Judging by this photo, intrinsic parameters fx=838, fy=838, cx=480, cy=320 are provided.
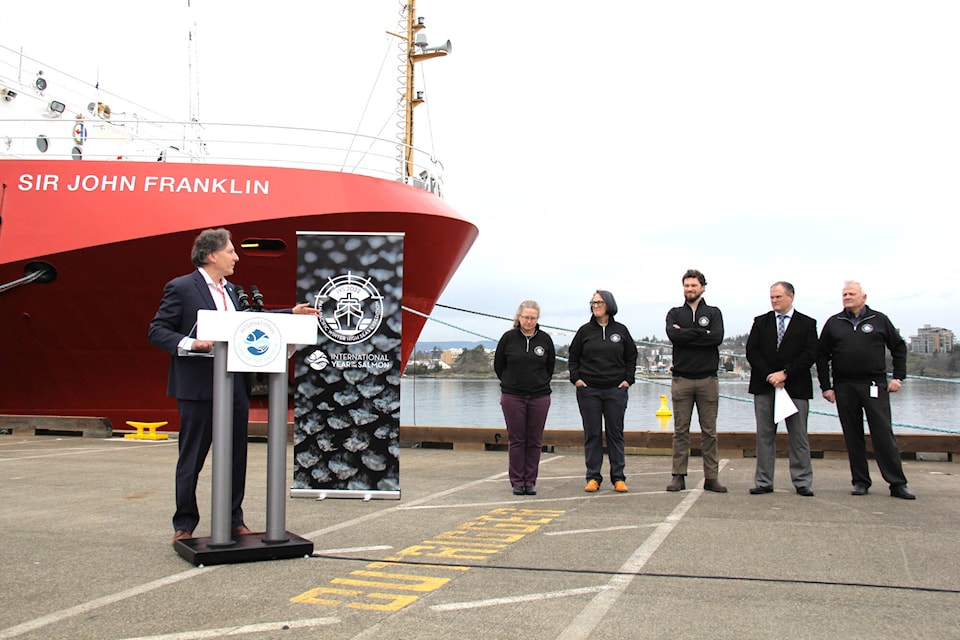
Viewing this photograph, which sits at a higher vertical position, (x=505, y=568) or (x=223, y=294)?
(x=223, y=294)

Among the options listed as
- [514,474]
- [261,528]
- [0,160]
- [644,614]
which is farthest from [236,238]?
[644,614]

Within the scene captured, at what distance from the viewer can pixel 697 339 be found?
21.1 feet

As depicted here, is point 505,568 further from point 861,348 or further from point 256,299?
point 861,348

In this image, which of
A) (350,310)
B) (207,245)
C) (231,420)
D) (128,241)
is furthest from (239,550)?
(128,241)

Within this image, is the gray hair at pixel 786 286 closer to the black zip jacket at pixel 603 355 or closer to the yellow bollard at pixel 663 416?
the black zip jacket at pixel 603 355

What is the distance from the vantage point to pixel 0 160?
10242 mm

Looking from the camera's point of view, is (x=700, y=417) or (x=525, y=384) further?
(x=525, y=384)

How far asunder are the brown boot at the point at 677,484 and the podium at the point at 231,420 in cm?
320

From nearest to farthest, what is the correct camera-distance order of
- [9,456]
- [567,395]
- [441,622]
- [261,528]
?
[441,622] → [261,528] → [9,456] → [567,395]

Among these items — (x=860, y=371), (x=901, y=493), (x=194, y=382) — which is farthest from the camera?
(x=860, y=371)

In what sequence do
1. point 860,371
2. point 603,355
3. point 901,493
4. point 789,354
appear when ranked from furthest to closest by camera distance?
point 603,355, point 789,354, point 860,371, point 901,493

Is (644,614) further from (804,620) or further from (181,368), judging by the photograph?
(181,368)

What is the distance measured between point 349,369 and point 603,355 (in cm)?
197

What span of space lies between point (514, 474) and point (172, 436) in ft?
22.3
